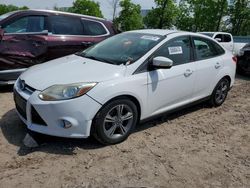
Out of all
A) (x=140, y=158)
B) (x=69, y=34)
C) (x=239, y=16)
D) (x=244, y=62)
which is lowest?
(x=140, y=158)

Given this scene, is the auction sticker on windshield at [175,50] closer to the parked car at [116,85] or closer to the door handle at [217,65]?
the parked car at [116,85]

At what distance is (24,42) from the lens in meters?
6.20

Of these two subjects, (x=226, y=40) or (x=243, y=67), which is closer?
(x=243, y=67)

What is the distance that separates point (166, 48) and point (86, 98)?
1599 mm

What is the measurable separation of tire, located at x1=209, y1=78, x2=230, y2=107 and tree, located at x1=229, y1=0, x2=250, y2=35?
2971cm

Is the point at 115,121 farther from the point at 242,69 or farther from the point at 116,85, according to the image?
the point at 242,69

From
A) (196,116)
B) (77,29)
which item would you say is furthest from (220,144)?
(77,29)

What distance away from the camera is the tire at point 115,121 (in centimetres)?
367

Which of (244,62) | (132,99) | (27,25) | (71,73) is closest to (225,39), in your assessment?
(244,62)

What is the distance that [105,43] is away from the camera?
4.93 metres

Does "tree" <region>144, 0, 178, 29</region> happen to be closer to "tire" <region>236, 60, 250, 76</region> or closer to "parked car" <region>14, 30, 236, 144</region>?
"tire" <region>236, 60, 250, 76</region>

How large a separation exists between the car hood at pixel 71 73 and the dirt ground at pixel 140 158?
0.76 metres

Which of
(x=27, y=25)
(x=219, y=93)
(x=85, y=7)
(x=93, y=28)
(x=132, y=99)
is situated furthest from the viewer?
(x=85, y=7)

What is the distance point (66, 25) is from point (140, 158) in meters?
4.29
